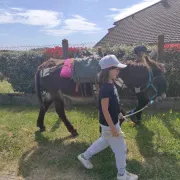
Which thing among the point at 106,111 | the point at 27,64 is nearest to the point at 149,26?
the point at 27,64

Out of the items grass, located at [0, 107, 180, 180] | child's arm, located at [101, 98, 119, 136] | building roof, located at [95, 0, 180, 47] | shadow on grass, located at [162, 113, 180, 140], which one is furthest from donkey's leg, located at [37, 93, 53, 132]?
building roof, located at [95, 0, 180, 47]

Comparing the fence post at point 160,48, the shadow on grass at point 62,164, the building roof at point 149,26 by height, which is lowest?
the shadow on grass at point 62,164

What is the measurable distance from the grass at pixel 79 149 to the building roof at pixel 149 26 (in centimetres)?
1262

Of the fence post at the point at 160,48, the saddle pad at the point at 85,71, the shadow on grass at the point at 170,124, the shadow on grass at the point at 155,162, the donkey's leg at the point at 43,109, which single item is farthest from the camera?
the fence post at the point at 160,48

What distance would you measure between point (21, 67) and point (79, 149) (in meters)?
4.06

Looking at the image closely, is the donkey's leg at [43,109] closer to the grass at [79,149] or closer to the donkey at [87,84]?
the grass at [79,149]

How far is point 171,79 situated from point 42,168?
13.8ft

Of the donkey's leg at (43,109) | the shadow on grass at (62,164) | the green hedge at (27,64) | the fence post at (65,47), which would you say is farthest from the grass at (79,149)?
the fence post at (65,47)

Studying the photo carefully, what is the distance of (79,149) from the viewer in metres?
4.04

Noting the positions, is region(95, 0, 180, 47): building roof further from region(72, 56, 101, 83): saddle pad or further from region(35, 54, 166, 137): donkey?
region(72, 56, 101, 83): saddle pad

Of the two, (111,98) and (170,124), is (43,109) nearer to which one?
(111,98)

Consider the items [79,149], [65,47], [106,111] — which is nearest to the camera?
[106,111]

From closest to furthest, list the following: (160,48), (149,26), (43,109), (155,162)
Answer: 1. (155,162)
2. (43,109)
3. (160,48)
4. (149,26)

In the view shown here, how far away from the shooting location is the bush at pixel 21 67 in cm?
714
